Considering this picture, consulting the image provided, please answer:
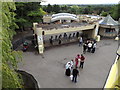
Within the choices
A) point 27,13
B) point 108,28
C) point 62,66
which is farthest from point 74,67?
point 108,28

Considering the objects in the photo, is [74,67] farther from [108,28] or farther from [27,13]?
[108,28]

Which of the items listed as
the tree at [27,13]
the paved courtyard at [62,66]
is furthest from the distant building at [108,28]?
the tree at [27,13]

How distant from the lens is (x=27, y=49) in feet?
45.5

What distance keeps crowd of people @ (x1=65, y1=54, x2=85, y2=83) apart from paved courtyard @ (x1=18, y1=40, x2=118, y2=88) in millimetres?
372

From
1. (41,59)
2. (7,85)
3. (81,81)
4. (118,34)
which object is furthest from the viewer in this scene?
(118,34)

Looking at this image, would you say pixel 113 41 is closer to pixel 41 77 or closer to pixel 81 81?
pixel 81 81

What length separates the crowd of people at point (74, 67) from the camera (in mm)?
7777

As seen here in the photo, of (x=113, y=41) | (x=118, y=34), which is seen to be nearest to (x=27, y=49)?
(x=113, y=41)

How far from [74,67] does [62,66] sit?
1076 mm

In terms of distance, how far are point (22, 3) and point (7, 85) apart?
14531mm

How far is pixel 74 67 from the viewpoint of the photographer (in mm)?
9914

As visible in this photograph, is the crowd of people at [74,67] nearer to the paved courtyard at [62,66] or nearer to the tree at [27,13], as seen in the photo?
the paved courtyard at [62,66]

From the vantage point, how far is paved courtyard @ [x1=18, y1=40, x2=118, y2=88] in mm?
8125

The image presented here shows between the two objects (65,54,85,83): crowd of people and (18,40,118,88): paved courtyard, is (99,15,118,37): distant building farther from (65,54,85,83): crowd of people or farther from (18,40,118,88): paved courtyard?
(65,54,85,83): crowd of people
